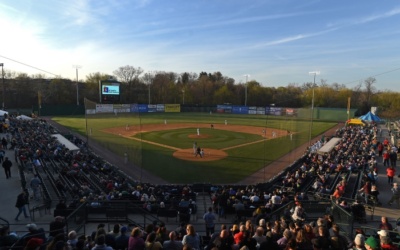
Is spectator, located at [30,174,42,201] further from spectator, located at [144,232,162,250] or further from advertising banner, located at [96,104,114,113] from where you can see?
advertising banner, located at [96,104,114,113]

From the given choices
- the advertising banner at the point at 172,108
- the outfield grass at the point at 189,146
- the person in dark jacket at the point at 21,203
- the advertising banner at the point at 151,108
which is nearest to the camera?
the person in dark jacket at the point at 21,203

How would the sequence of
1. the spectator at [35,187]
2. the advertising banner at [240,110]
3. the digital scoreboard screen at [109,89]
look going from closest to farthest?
1. the spectator at [35,187]
2. the digital scoreboard screen at [109,89]
3. the advertising banner at [240,110]

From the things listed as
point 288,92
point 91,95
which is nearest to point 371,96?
point 288,92

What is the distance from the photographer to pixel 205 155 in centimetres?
2959

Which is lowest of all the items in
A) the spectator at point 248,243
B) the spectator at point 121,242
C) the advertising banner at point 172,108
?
the spectator at point 121,242

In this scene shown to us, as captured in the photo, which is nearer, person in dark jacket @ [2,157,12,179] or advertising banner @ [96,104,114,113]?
person in dark jacket @ [2,157,12,179]

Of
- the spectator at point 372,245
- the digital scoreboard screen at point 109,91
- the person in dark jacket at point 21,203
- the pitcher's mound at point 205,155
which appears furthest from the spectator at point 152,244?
the digital scoreboard screen at point 109,91

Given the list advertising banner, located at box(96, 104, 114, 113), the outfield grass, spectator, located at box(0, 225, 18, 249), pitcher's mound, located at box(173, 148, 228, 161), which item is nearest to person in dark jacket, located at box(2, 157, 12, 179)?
the outfield grass

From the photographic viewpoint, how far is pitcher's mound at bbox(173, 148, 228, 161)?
2825 centimetres

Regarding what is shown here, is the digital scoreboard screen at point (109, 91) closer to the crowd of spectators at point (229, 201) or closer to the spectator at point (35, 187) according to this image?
the crowd of spectators at point (229, 201)

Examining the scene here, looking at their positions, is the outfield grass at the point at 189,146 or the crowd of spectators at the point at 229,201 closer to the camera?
the crowd of spectators at the point at 229,201

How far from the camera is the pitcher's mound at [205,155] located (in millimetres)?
28250

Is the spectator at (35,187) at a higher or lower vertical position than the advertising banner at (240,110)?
lower

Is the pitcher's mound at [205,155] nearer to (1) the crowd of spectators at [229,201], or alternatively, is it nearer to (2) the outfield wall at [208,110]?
(1) the crowd of spectators at [229,201]
